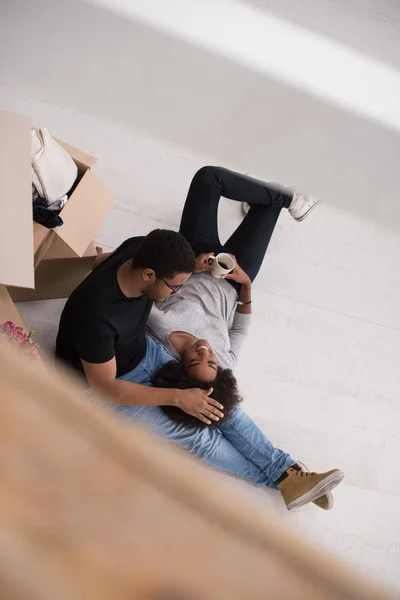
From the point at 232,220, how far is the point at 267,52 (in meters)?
1.84

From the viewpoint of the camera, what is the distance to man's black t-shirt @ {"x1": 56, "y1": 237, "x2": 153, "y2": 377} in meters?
1.35

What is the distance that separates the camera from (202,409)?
1.52m

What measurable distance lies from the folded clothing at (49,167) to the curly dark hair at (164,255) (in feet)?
0.89

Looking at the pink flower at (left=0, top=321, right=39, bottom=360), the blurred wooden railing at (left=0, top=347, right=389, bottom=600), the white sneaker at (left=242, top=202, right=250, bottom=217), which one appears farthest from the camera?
the white sneaker at (left=242, top=202, right=250, bottom=217)

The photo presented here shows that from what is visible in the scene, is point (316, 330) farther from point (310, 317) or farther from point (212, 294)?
point (212, 294)

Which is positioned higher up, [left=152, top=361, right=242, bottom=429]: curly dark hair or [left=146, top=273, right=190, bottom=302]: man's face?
[left=146, top=273, right=190, bottom=302]: man's face

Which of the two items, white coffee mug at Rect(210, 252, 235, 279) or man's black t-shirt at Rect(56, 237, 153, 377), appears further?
white coffee mug at Rect(210, 252, 235, 279)

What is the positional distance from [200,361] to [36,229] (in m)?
0.55

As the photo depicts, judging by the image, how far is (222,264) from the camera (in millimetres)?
1726

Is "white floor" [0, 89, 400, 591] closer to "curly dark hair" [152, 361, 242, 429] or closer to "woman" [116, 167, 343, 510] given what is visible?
"woman" [116, 167, 343, 510]

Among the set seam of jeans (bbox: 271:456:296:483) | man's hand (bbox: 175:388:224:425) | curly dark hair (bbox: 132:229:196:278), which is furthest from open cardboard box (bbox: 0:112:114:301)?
seam of jeans (bbox: 271:456:296:483)

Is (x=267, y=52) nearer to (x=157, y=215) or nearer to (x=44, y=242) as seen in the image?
(x=44, y=242)

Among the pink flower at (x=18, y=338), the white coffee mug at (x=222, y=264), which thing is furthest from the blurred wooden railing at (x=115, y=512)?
the white coffee mug at (x=222, y=264)

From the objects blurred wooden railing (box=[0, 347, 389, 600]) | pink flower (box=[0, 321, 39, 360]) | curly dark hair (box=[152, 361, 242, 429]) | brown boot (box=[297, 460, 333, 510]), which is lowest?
brown boot (box=[297, 460, 333, 510])
